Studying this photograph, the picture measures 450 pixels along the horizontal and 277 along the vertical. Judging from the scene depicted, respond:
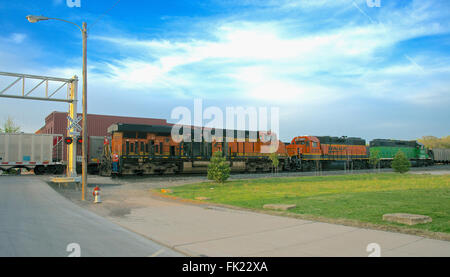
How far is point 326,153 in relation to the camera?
36125 millimetres

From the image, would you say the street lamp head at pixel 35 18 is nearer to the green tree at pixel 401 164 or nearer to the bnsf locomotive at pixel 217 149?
the bnsf locomotive at pixel 217 149

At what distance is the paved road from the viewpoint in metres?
5.65

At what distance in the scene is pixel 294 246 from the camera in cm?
586

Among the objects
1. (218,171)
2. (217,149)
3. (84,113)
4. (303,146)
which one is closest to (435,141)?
(303,146)

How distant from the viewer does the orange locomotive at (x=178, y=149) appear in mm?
24234

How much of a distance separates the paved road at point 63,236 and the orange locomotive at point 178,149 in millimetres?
13716

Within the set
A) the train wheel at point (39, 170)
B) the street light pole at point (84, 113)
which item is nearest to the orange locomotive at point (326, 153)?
the street light pole at point (84, 113)

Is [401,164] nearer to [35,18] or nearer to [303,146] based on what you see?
[303,146]

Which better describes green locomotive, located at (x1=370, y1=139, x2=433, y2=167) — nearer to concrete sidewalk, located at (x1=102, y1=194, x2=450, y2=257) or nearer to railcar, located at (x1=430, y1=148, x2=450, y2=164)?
railcar, located at (x1=430, y1=148, x2=450, y2=164)

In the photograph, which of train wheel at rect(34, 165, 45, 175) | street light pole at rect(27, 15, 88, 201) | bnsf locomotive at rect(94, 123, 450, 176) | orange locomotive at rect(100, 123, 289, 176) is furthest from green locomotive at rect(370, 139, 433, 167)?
train wheel at rect(34, 165, 45, 175)

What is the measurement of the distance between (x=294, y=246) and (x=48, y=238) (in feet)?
15.6
